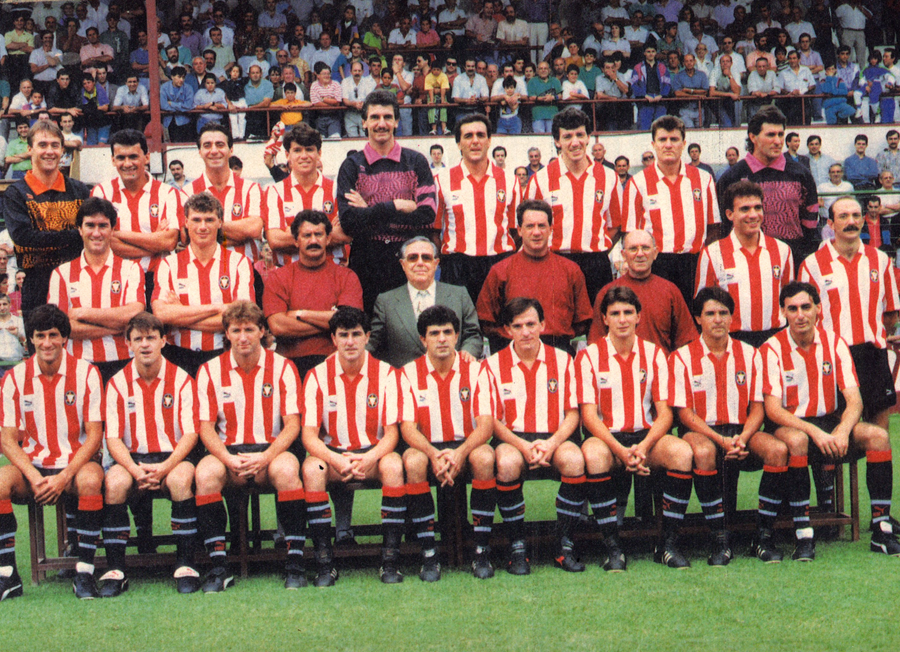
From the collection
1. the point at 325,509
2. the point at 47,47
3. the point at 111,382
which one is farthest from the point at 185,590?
the point at 47,47

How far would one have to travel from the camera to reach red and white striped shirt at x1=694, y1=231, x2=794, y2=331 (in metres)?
5.47

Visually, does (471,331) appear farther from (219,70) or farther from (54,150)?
(219,70)

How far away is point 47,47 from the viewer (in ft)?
46.3

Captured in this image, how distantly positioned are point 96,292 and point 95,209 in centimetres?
45

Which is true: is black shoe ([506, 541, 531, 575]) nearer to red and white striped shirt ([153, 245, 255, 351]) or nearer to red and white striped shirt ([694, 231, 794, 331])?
red and white striped shirt ([694, 231, 794, 331])

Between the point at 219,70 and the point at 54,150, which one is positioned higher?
the point at 219,70

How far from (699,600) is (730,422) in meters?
1.24

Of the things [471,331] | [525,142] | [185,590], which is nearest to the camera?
[185,590]

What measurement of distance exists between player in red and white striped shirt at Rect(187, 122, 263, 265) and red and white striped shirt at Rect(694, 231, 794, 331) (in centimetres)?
261

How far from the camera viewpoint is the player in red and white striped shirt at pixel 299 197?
568 centimetres

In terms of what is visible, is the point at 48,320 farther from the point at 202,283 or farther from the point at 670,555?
the point at 670,555

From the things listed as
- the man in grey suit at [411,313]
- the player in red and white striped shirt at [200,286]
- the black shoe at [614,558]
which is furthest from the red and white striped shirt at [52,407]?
the black shoe at [614,558]

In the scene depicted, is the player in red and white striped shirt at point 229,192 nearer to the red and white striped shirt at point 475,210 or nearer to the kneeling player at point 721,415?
the red and white striped shirt at point 475,210

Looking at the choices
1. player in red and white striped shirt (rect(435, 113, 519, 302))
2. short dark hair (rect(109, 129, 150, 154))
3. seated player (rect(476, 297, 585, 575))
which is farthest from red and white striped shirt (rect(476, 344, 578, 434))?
short dark hair (rect(109, 129, 150, 154))
